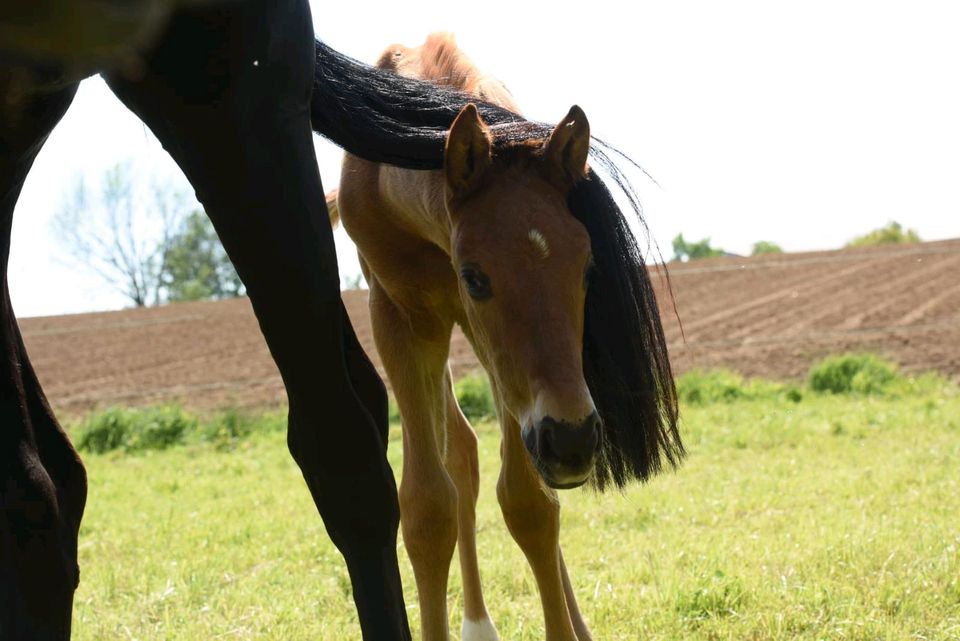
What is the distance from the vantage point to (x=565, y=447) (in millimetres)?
2229

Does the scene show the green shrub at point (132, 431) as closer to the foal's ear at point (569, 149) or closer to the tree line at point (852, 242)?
the foal's ear at point (569, 149)

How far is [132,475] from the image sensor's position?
348 inches

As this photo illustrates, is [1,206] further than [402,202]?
No

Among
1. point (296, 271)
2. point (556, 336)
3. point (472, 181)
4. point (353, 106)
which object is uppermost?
point (353, 106)

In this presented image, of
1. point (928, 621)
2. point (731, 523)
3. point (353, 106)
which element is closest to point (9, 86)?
point (353, 106)

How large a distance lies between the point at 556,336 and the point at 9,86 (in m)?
1.29

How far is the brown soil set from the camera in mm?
14055

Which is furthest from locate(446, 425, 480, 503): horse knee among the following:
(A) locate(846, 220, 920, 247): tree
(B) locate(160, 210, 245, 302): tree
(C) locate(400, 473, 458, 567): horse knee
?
(A) locate(846, 220, 920, 247): tree

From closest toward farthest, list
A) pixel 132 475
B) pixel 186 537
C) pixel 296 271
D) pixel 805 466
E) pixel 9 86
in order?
1. pixel 9 86
2. pixel 296 271
3. pixel 186 537
4. pixel 805 466
5. pixel 132 475

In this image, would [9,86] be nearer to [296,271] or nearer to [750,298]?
[296,271]

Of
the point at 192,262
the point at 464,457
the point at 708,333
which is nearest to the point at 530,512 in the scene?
the point at 464,457

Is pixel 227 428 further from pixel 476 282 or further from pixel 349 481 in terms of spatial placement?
pixel 349 481

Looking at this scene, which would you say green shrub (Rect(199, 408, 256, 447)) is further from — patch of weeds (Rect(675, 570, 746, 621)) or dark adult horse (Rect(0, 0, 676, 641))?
dark adult horse (Rect(0, 0, 676, 641))

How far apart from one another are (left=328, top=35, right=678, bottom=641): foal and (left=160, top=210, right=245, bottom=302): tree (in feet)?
145
